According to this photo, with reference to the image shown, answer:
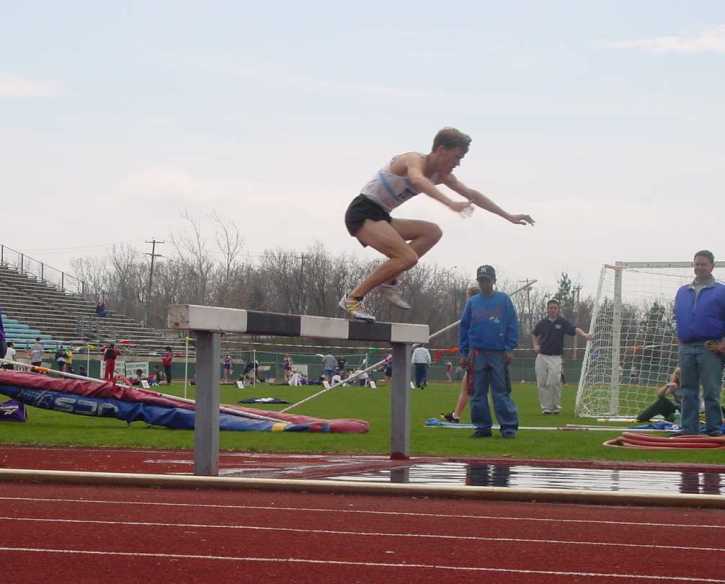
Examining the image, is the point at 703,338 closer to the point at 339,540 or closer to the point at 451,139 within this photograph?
the point at 451,139

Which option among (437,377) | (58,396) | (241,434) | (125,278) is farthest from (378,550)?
(125,278)

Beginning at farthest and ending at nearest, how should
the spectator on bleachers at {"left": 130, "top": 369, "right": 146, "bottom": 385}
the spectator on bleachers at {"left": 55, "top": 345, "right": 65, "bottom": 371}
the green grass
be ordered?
1. the spectator on bleachers at {"left": 55, "top": 345, "right": 65, "bottom": 371}
2. the spectator on bleachers at {"left": 130, "top": 369, "right": 146, "bottom": 385}
3. the green grass

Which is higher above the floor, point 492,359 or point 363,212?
point 363,212

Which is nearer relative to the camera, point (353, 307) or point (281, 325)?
point (281, 325)

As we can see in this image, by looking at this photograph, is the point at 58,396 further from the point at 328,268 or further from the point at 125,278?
the point at 125,278

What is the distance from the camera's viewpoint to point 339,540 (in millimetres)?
6613

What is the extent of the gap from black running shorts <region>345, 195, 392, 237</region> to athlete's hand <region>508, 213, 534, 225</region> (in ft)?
3.36

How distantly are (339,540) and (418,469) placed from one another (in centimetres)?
418

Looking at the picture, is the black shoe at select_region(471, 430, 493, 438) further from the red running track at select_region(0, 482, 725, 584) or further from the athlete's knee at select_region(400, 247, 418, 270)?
the red running track at select_region(0, 482, 725, 584)

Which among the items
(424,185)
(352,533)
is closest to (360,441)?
(424,185)

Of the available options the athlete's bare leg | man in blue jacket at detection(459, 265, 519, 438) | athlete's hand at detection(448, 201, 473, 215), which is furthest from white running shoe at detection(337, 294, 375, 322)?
man in blue jacket at detection(459, 265, 519, 438)

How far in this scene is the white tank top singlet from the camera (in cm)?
1019

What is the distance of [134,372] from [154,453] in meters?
34.1

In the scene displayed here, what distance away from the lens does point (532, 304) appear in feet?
365
